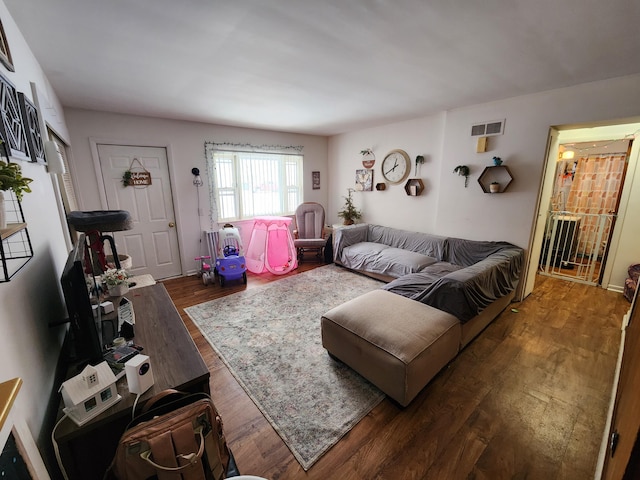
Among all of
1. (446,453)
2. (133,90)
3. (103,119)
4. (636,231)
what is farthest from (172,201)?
(636,231)

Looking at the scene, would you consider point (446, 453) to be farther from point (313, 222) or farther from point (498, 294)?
point (313, 222)

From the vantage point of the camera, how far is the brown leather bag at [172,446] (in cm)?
84

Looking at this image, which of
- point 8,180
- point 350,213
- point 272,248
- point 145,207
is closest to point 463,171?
point 350,213

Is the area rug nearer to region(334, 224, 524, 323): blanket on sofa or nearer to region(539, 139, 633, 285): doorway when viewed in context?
region(334, 224, 524, 323): blanket on sofa

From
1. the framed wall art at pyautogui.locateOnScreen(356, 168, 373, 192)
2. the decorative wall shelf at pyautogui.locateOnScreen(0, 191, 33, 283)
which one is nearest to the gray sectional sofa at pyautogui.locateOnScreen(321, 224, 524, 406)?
the decorative wall shelf at pyautogui.locateOnScreen(0, 191, 33, 283)

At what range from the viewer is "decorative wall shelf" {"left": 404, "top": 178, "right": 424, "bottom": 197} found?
4082mm

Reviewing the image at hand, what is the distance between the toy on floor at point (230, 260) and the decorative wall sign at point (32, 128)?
2390 millimetres

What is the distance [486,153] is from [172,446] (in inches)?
155

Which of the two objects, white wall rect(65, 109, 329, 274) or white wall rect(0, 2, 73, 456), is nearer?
white wall rect(0, 2, 73, 456)

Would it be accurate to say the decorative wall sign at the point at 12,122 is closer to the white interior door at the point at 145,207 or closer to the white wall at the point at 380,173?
the white interior door at the point at 145,207

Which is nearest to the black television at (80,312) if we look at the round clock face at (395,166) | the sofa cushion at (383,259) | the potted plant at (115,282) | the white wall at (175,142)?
the potted plant at (115,282)

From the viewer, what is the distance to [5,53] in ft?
4.06

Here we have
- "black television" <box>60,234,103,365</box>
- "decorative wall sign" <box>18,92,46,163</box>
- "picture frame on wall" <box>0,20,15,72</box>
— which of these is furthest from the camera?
"decorative wall sign" <box>18,92,46,163</box>

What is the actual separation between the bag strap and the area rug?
824 mm
